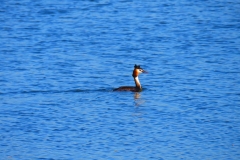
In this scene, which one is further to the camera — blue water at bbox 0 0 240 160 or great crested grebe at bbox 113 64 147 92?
great crested grebe at bbox 113 64 147 92

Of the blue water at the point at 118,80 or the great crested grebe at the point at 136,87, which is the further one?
the great crested grebe at the point at 136,87

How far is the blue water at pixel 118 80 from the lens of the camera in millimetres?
17875

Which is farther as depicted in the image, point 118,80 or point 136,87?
point 118,80

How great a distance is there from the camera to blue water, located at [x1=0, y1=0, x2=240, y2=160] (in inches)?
704

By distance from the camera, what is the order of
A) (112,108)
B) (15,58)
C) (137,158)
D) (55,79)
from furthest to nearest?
1. (15,58)
2. (55,79)
3. (112,108)
4. (137,158)

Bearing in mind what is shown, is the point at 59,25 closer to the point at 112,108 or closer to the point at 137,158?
the point at 112,108

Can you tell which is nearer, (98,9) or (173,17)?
(173,17)

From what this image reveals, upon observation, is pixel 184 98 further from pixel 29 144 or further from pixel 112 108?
pixel 29 144

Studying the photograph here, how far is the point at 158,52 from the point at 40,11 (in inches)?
469

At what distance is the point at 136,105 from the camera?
2192 cm

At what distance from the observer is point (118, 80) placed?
25.3 metres

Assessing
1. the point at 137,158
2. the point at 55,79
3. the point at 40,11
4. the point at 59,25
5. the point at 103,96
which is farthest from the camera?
the point at 40,11

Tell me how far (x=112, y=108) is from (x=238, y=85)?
4.90 m

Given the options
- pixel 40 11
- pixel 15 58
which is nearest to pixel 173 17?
pixel 40 11
